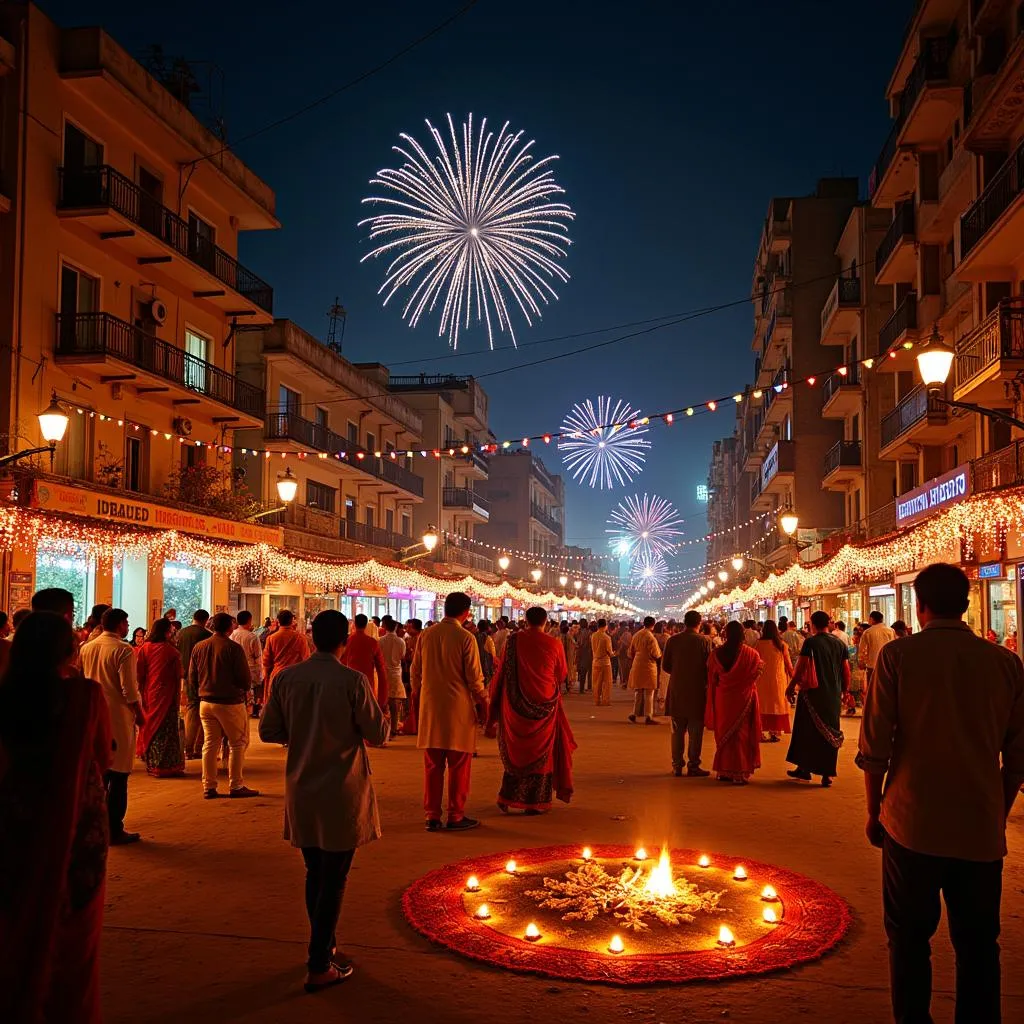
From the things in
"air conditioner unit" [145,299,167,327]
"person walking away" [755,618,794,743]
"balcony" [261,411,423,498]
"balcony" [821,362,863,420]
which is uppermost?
"balcony" [821,362,863,420]

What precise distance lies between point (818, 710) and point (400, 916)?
6754 millimetres

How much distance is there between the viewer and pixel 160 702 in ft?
37.3

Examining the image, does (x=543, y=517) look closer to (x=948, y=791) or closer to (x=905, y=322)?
(x=905, y=322)

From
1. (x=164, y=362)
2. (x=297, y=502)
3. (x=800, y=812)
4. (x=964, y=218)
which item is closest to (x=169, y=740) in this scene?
(x=800, y=812)

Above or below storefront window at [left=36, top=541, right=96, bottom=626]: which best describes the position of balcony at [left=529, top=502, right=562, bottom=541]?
above

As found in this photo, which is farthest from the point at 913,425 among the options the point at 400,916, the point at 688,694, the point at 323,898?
the point at 323,898

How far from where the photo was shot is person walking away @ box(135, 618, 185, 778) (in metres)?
11.1

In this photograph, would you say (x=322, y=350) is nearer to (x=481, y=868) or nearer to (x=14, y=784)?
(x=481, y=868)

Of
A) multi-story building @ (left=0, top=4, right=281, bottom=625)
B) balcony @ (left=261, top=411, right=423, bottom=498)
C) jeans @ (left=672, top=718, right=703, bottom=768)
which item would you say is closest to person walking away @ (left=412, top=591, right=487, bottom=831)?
jeans @ (left=672, top=718, right=703, bottom=768)

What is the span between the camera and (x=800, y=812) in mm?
9828

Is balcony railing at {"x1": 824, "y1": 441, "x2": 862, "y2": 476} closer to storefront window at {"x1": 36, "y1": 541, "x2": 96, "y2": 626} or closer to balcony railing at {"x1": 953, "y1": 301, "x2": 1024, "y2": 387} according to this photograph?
balcony railing at {"x1": 953, "y1": 301, "x2": 1024, "y2": 387}

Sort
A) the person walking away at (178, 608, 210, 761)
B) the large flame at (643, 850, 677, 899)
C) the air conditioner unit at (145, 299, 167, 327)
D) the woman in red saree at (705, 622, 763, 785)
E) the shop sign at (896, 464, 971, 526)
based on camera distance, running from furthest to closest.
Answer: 1. the air conditioner unit at (145, 299, 167, 327)
2. the shop sign at (896, 464, 971, 526)
3. the person walking away at (178, 608, 210, 761)
4. the woman in red saree at (705, 622, 763, 785)
5. the large flame at (643, 850, 677, 899)

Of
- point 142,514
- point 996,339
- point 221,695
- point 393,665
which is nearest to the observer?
point 221,695

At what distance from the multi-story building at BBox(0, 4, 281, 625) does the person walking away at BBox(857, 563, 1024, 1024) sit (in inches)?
604
